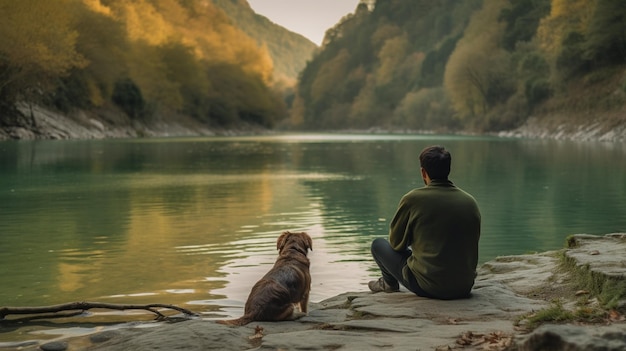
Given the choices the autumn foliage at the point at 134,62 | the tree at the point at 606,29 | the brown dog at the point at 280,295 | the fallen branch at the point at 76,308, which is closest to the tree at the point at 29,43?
the autumn foliage at the point at 134,62

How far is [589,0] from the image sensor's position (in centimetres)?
7600

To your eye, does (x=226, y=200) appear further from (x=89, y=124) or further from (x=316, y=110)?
(x=316, y=110)

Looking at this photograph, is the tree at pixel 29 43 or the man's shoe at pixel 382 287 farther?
the tree at pixel 29 43

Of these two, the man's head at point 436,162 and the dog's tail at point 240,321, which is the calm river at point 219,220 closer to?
the dog's tail at point 240,321

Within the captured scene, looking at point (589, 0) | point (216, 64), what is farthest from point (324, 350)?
point (216, 64)

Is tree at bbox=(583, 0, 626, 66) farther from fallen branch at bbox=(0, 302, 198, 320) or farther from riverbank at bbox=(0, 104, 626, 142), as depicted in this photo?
fallen branch at bbox=(0, 302, 198, 320)

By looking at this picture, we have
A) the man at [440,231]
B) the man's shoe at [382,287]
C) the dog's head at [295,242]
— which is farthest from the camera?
the man's shoe at [382,287]

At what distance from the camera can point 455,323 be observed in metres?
6.95

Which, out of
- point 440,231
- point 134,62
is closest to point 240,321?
point 440,231

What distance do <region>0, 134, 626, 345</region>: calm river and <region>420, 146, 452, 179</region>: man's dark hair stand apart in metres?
2.70

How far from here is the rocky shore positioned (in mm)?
5879

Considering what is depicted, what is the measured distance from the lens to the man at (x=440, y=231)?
7660mm

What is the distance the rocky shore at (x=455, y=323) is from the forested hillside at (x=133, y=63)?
175ft

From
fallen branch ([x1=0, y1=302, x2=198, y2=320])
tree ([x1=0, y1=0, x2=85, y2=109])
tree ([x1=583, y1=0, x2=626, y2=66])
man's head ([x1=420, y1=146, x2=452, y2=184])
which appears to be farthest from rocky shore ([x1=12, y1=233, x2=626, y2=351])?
tree ([x1=583, y1=0, x2=626, y2=66])
